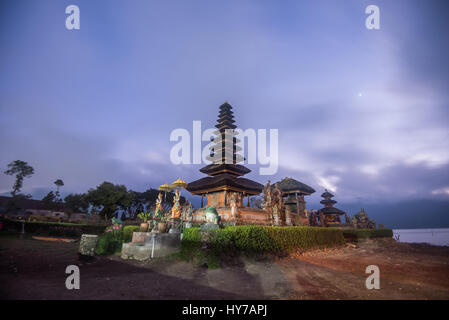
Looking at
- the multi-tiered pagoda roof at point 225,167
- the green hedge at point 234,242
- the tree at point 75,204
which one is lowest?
the tree at point 75,204

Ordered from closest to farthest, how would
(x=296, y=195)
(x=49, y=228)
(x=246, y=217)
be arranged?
(x=246, y=217)
(x=49, y=228)
(x=296, y=195)

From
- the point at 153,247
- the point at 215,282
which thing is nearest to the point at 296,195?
the point at 153,247

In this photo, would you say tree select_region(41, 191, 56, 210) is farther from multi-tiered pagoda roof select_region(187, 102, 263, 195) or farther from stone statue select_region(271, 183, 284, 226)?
stone statue select_region(271, 183, 284, 226)

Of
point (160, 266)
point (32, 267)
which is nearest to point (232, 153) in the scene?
point (160, 266)

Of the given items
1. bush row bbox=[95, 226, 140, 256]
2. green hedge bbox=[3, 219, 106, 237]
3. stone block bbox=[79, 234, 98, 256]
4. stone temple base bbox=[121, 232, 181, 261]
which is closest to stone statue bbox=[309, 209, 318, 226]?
stone temple base bbox=[121, 232, 181, 261]

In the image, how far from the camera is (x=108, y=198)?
120 ft

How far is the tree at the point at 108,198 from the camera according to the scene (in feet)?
120

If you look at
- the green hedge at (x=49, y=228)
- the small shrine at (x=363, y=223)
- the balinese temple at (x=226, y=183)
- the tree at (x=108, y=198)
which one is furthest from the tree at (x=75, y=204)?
the small shrine at (x=363, y=223)

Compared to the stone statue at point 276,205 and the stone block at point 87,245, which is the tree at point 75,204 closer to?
the stone block at point 87,245

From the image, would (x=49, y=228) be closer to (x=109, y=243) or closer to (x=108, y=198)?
(x=108, y=198)

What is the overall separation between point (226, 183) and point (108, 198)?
2593 cm

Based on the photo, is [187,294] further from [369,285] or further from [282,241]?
[282,241]
